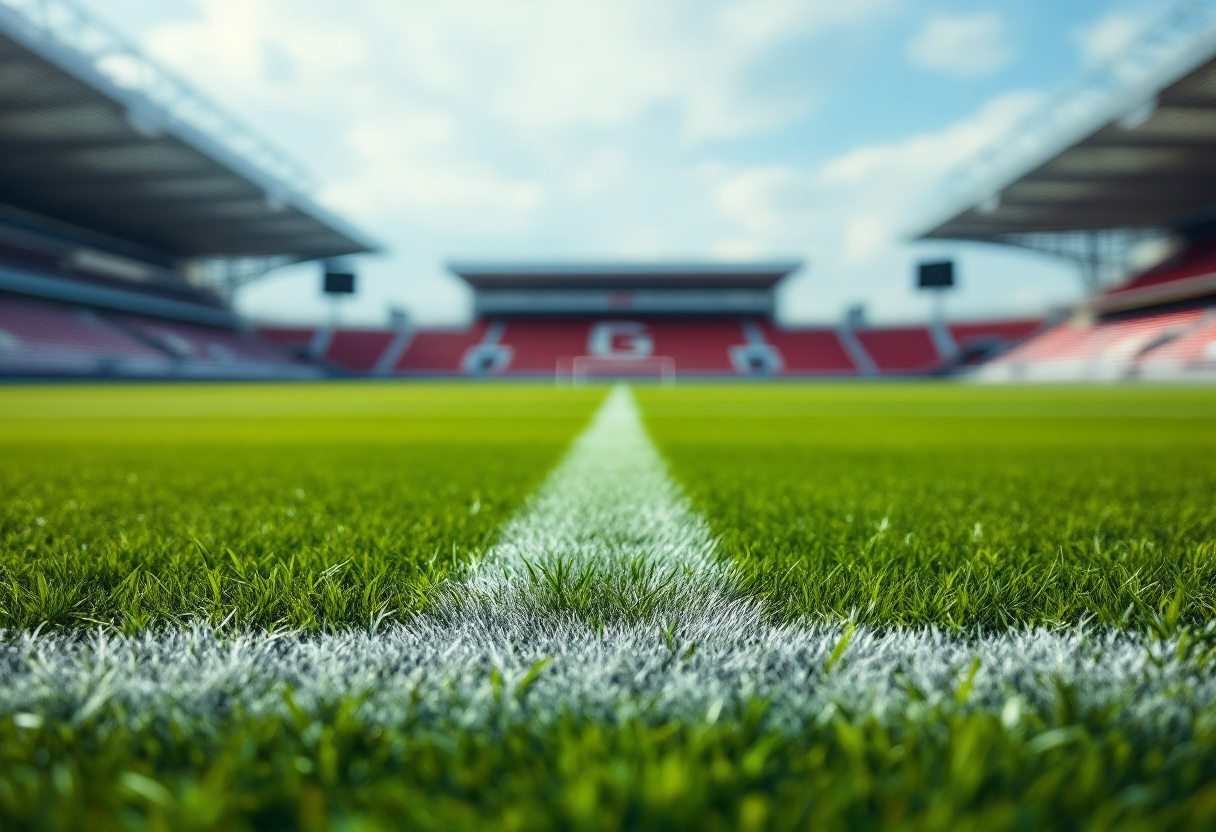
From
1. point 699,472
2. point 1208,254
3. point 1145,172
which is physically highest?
point 1145,172

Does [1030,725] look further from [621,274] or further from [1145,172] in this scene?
[621,274]

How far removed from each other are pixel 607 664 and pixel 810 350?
34555mm

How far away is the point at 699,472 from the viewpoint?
251 centimetres

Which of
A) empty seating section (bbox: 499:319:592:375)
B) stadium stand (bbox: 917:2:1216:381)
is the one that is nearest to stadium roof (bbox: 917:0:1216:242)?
stadium stand (bbox: 917:2:1216:381)

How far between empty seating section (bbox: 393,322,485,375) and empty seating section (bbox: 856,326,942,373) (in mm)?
20880

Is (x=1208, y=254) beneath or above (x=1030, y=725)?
above

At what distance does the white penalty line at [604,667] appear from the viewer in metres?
0.58

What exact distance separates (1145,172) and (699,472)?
2619cm

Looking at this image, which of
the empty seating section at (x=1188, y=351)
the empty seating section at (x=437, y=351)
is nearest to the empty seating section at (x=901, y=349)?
the empty seating section at (x=1188, y=351)

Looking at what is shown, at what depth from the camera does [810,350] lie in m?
33.4

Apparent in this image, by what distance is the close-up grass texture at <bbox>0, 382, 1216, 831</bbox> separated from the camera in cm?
41

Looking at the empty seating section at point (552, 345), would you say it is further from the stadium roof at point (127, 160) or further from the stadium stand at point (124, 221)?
the stadium roof at point (127, 160)

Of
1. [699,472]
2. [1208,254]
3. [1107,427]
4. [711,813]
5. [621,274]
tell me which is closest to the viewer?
[711,813]

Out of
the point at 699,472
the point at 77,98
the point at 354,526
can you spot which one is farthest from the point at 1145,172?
the point at 77,98
